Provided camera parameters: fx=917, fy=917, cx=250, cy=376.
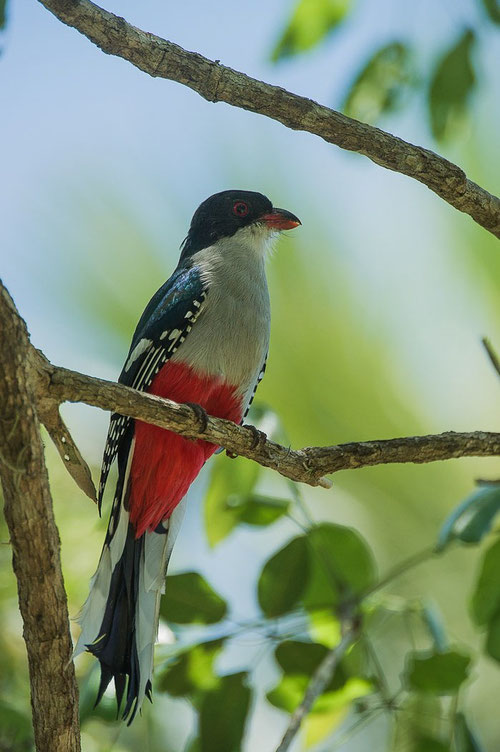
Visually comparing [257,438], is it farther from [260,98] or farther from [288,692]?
[260,98]

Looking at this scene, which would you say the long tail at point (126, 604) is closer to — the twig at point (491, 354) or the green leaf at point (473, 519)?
the green leaf at point (473, 519)

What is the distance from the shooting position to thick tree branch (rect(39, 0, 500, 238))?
2.50 metres

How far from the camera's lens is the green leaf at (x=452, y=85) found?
119 inches

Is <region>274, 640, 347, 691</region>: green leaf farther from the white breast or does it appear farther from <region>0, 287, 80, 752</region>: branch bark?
the white breast

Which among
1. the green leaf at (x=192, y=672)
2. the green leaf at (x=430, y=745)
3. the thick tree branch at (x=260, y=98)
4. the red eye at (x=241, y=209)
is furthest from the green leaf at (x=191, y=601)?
the red eye at (x=241, y=209)

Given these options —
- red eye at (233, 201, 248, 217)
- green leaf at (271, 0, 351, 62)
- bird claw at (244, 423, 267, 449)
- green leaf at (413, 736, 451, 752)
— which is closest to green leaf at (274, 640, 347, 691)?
green leaf at (413, 736, 451, 752)

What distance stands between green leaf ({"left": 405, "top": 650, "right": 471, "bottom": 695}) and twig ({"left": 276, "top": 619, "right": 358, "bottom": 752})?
0.75 feet

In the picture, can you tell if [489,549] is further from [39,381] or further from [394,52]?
[394,52]

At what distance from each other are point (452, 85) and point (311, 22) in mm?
519

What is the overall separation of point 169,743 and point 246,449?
76.7 inches

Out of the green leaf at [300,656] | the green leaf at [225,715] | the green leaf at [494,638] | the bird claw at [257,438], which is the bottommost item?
the green leaf at [225,715]

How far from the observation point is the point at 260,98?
2652mm

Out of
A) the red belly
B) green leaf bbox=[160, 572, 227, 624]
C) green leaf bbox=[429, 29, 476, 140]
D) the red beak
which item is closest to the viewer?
green leaf bbox=[160, 572, 227, 624]

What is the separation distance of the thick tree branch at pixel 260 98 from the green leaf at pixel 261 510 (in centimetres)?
111
